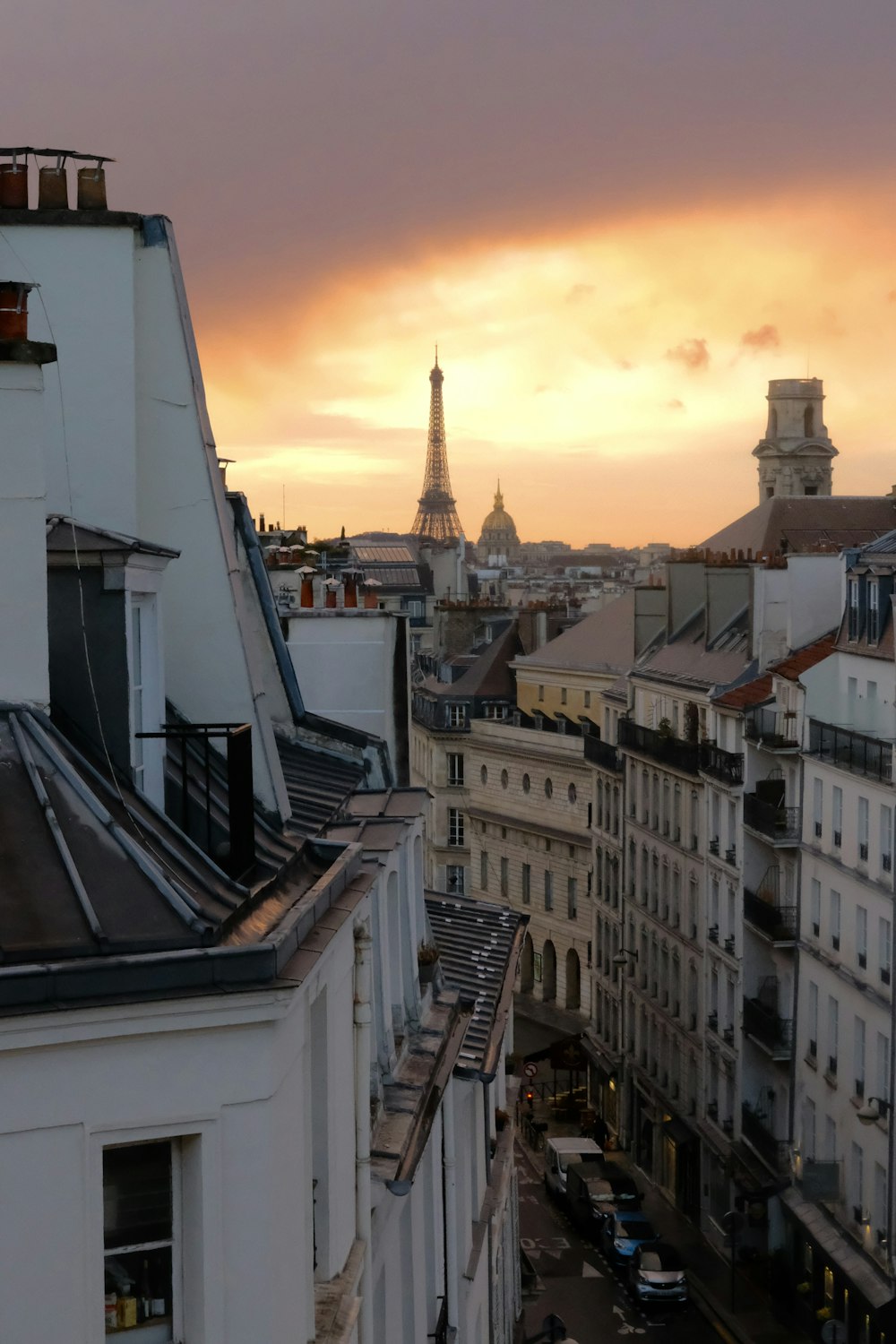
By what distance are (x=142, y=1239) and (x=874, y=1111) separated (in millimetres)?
41639

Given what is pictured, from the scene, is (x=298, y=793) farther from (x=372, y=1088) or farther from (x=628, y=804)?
(x=628, y=804)

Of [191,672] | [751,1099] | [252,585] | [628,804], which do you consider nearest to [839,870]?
[751,1099]

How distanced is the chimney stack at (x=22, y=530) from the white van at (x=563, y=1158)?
2271 inches

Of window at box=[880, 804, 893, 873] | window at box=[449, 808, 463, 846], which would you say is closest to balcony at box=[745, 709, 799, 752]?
window at box=[880, 804, 893, 873]

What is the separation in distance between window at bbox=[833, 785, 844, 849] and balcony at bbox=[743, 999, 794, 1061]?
661 centimetres

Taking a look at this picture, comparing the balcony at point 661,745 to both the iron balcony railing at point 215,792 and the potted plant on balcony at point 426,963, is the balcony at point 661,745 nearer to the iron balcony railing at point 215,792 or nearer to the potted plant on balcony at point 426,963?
the potted plant on balcony at point 426,963

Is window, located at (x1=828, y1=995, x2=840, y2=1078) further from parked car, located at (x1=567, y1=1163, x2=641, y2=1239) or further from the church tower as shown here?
the church tower

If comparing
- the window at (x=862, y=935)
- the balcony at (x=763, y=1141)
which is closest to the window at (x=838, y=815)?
the window at (x=862, y=935)

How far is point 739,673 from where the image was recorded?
Answer: 219 feet

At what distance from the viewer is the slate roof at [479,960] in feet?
92.2

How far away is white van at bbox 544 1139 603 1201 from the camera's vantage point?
218ft

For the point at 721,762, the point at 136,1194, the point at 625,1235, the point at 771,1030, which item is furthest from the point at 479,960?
the point at 721,762

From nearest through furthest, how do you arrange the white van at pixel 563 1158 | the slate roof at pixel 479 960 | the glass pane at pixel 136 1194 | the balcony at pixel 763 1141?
the glass pane at pixel 136 1194 → the slate roof at pixel 479 960 → the balcony at pixel 763 1141 → the white van at pixel 563 1158

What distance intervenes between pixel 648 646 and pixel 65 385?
6734 centimetres
